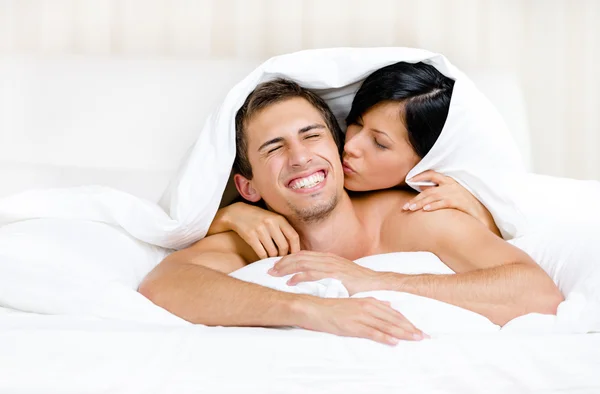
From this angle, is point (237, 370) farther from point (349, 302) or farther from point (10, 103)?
point (10, 103)

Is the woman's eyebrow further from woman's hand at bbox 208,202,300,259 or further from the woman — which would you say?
woman's hand at bbox 208,202,300,259

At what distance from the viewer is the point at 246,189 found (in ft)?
6.83

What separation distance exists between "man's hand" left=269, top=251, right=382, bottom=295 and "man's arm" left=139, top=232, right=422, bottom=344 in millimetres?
106

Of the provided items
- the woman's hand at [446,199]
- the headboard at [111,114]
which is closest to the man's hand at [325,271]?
the woman's hand at [446,199]

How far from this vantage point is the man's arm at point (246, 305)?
1.41m

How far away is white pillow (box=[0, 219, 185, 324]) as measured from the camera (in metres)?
1.56

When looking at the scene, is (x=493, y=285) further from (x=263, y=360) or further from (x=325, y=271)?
(x=263, y=360)

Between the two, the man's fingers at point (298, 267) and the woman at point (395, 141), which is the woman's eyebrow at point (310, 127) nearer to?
the woman at point (395, 141)

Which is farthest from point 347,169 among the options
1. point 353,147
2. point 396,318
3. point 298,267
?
point 396,318

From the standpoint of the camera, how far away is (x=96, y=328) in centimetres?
144

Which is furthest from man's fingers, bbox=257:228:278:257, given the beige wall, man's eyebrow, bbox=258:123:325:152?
the beige wall

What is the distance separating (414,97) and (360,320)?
81 centimetres

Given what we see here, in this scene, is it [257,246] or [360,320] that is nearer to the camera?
[360,320]

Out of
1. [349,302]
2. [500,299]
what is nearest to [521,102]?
[500,299]
